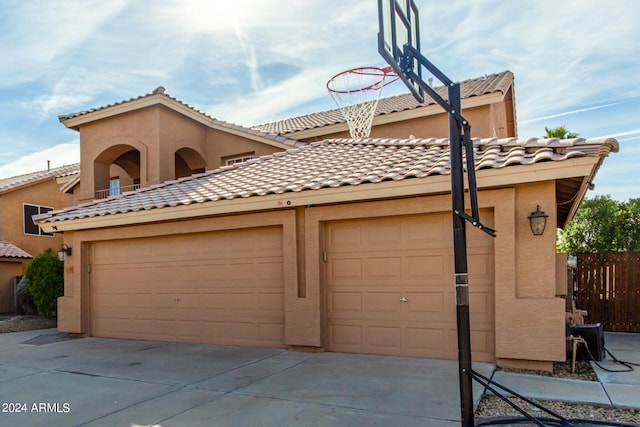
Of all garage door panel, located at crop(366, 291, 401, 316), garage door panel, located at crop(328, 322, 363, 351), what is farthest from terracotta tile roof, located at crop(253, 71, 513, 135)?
garage door panel, located at crop(328, 322, 363, 351)

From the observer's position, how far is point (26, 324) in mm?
13945

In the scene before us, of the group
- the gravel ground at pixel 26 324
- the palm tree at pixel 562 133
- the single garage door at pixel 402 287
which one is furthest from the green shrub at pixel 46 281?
the palm tree at pixel 562 133

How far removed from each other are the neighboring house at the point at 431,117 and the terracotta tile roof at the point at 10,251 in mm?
12523

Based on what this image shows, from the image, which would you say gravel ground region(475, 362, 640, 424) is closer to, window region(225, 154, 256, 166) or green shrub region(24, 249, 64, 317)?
window region(225, 154, 256, 166)

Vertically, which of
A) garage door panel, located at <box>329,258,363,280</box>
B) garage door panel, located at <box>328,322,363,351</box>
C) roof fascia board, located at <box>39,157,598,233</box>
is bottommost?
garage door panel, located at <box>328,322,363,351</box>

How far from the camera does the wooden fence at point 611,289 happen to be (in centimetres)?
1123

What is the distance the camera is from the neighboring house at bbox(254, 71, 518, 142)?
13445mm

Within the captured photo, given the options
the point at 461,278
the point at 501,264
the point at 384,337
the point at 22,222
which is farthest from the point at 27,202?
the point at 461,278

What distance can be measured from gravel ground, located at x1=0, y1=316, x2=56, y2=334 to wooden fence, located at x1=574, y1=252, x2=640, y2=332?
14935mm

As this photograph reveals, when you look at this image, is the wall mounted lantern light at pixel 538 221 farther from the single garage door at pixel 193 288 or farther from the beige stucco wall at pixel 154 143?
the beige stucco wall at pixel 154 143

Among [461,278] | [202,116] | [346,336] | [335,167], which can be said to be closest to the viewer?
[461,278]

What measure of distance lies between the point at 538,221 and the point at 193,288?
6.94 metres

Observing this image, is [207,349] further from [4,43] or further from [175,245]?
[4,43]

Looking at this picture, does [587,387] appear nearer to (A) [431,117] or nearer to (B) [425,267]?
(B) [425,267]
